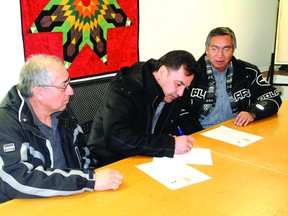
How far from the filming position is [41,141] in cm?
144

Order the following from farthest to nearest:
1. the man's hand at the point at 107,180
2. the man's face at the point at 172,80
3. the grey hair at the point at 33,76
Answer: the man's face at the point at 172,80
the grey hair at the point at 33,76
the man's hand at the point at 107,180

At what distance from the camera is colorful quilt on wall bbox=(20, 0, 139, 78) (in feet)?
7.29

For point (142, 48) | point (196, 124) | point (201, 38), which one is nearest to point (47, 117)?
point (196, 124)

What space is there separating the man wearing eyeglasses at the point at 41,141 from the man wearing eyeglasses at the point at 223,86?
1.15 meters

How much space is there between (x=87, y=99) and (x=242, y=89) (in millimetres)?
1250

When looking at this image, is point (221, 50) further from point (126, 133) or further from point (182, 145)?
point (126, 133)

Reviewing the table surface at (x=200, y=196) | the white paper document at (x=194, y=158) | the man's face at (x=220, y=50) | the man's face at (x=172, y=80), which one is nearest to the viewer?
the table surface at (x=200, y=196)

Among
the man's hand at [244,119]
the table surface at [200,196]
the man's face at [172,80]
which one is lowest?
the table surface at [200,196]

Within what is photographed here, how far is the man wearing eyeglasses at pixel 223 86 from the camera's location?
98.2 inches

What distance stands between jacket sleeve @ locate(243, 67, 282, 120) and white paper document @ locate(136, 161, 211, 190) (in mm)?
986

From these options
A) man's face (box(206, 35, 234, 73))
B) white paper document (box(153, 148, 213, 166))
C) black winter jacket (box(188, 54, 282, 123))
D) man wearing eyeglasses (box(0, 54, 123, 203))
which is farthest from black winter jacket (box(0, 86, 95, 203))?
man's face (box(206, 35, 234, 73))

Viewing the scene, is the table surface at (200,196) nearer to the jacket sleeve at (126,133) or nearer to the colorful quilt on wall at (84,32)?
the jacket sleeve at (126,133)

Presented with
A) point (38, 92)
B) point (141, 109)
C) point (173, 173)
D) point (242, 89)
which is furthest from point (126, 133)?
point (242, 89)

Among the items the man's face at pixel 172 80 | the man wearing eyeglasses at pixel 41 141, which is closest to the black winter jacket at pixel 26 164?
the man wearing eyeglasses at pixel 41 141
